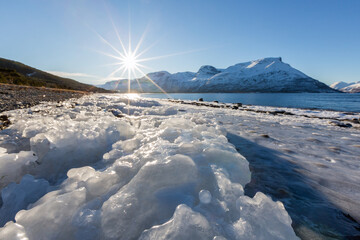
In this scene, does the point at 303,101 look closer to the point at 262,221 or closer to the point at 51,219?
the point at 262,221

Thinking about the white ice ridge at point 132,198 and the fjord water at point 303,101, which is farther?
the fjord water at point 303,101

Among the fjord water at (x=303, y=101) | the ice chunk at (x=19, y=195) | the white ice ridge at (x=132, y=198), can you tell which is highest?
the white ice ridge at (x=132, y=198)

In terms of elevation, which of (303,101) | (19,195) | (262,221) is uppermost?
(262,221)

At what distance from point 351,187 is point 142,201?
3.07 meters

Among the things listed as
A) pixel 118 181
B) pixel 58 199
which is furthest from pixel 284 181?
pixel 58 199

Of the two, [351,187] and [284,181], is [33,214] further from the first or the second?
[351,187]

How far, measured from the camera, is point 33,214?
51.4 inches

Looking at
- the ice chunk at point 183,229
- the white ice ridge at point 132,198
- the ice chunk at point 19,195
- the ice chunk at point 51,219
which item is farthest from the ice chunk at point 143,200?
the ice chunk at point 19,195

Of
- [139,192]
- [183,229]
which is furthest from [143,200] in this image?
[183,229]

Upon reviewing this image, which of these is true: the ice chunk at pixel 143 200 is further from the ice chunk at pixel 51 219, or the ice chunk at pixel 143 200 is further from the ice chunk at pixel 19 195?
the ice chunk at pixel 19 195

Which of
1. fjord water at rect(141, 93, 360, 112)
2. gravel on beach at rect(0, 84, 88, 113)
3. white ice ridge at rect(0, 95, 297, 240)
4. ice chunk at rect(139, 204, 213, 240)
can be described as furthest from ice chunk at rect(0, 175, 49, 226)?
fjord water at rect(141, 93, 360, 112)

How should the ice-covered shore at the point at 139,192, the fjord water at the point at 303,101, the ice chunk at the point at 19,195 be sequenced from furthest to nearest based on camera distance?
the fjord water at the point at 303,101
the ice chunk at the point at 19,195
the ice-covered shore at the point at 139,192

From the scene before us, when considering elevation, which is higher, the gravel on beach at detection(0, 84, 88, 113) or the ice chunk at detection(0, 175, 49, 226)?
the gravel on beach at detection(0, 84, 88, 113)

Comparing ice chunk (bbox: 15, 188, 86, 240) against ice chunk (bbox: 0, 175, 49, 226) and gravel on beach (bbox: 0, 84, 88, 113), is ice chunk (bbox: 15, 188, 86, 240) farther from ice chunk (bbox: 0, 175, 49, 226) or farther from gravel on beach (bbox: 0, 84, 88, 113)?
gravel on beach (bbox: 0, 84, 88, 113)
